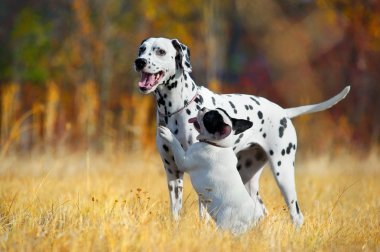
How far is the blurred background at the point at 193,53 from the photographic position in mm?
17016

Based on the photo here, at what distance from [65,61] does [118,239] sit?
52.3 feet

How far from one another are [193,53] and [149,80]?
17720 millimetres

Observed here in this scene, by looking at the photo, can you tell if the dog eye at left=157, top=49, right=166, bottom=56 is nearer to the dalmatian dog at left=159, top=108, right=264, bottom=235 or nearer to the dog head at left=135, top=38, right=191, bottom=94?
the dog head at left=135, top=38, right=191, bottom=94

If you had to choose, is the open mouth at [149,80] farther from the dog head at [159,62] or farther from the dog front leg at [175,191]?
the dog front leg at [175,191]

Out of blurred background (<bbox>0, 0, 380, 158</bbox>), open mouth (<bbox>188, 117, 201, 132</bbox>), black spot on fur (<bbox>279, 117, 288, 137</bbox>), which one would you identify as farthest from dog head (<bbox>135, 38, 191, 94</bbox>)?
blurred background (<bbox>0, 0, 380, 158</bbox>)

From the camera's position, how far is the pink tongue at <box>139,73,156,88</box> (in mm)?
6391

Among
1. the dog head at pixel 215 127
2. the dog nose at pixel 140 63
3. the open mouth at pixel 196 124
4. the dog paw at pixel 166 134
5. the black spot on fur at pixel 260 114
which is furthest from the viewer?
the black spot on fur at pixel 260 114

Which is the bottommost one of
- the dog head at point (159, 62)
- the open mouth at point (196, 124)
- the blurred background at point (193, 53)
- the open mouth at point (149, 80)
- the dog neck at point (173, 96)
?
the open mouth at point (196, 124)

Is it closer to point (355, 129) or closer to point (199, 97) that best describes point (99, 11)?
point (355, 129)

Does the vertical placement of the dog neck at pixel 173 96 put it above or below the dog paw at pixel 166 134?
above

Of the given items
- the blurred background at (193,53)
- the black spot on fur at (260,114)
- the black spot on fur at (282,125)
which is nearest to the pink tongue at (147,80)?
the black spot on fur at (260,114)

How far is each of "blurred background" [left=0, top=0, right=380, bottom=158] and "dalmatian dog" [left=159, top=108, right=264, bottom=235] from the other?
354 inches

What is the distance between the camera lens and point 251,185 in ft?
24.5

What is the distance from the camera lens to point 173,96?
21.4 ft
